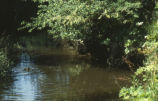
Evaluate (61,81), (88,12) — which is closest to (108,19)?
(88,12)

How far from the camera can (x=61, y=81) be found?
12047mm

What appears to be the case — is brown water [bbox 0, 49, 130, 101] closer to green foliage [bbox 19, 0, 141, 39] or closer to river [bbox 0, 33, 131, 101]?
river [bbox 0, 33, 131, 101]

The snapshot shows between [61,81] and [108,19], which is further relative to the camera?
[61,81]

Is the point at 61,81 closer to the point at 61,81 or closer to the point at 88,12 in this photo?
the point at 61,81

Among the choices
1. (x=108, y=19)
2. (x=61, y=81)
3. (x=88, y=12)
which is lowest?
(x=61, y=81)

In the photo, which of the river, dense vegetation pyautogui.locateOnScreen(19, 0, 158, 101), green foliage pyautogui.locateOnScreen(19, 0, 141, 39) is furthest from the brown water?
green foliage pyautogui.locateOnScreen(19, 0, 141, 39)

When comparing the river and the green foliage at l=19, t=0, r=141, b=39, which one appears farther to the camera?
the green foliage at l=19, t=0, r=141, b=39

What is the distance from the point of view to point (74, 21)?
10.6 meters

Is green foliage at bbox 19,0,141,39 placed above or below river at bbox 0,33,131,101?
above

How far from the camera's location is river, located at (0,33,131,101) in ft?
32.3

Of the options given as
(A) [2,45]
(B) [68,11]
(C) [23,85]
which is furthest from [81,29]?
(A) [2,45]

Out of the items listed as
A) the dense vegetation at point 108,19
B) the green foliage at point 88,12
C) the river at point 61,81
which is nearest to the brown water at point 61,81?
the river at point 61,81

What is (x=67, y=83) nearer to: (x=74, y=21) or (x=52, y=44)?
(x=74, y=21)

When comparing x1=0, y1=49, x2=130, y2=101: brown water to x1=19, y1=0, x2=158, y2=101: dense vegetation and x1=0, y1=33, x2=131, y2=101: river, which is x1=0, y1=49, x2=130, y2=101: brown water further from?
x1=19, y1=0, x2=158, y2=101: dense vegetation
